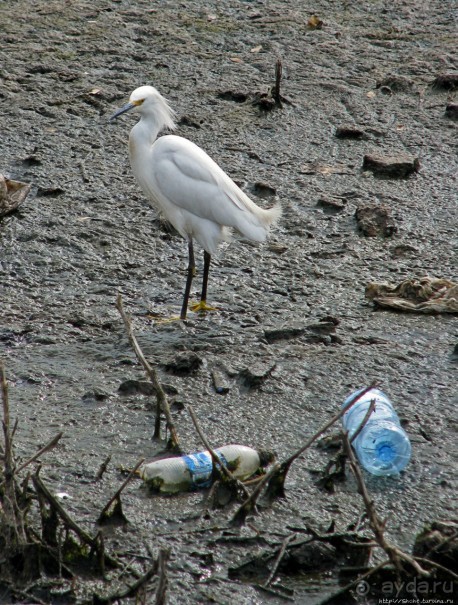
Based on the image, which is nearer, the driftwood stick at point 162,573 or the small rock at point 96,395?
the driftwood stick at point 162,573

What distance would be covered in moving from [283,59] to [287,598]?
6095mm

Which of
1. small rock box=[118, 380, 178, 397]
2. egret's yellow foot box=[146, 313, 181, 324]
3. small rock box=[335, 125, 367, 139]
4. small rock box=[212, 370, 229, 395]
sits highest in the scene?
small rock box=[335, 125, 367, 139]

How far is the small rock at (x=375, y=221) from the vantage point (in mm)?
6008

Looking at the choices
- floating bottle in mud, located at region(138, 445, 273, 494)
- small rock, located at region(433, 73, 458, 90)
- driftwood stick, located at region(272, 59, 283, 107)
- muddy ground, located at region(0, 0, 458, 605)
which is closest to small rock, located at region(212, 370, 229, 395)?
muddy ground, located at region(0, 0, 458, 605)

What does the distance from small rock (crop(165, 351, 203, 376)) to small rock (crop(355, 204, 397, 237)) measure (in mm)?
1855

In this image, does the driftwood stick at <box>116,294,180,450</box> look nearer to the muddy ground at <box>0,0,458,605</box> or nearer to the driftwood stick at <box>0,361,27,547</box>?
the muddy ground at <box>0,0,458,605</box>

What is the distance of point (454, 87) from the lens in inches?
317

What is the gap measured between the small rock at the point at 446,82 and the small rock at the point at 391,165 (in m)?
1.51

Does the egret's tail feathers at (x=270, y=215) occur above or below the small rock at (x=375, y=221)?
above

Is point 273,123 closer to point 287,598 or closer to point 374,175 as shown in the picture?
point 374,175

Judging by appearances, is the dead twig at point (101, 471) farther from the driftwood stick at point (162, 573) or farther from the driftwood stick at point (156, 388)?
the driftwood stick at point (162, 573)

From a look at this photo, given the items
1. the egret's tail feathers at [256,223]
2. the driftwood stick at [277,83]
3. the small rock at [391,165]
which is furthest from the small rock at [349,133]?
the egret's tail feathers at [256,223]

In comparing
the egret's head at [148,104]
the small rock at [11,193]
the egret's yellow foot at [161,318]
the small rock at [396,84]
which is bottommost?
the egret's yellow foot at [161,318]

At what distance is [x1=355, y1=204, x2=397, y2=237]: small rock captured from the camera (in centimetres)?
601
